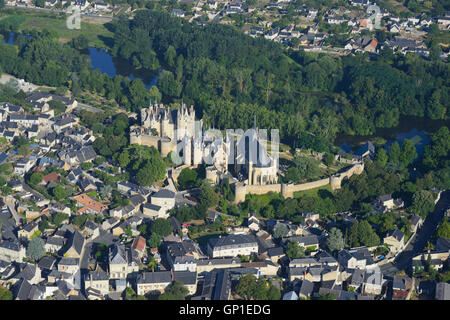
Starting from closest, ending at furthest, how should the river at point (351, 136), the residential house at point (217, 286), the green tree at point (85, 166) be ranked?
the residential house at point (217, 286), the green tree at point (85, 166), the river at point (351, 136)

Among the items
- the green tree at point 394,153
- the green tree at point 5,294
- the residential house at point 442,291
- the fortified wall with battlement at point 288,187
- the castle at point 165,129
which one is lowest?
the green tree at point 5,294

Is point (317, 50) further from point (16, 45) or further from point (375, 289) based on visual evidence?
point (375, 289)

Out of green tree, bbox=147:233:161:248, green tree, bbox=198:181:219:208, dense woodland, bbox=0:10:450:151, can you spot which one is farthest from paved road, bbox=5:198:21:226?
dense woodland, bbox=0:10:450:151

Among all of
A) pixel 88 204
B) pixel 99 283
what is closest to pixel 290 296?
pixel 99 283

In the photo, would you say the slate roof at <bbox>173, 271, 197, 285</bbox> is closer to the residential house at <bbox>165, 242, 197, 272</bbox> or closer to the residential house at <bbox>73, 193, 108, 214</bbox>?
the residential house at <bbox>165, 242, 197, 272</bbox>

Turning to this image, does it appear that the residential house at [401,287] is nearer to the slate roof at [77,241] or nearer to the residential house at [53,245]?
the slate roof at [77,241]

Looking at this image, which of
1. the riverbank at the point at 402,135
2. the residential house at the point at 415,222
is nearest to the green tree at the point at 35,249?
the residential house at the point at 415,222

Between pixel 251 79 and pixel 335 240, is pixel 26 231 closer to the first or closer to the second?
pixel 335 240
